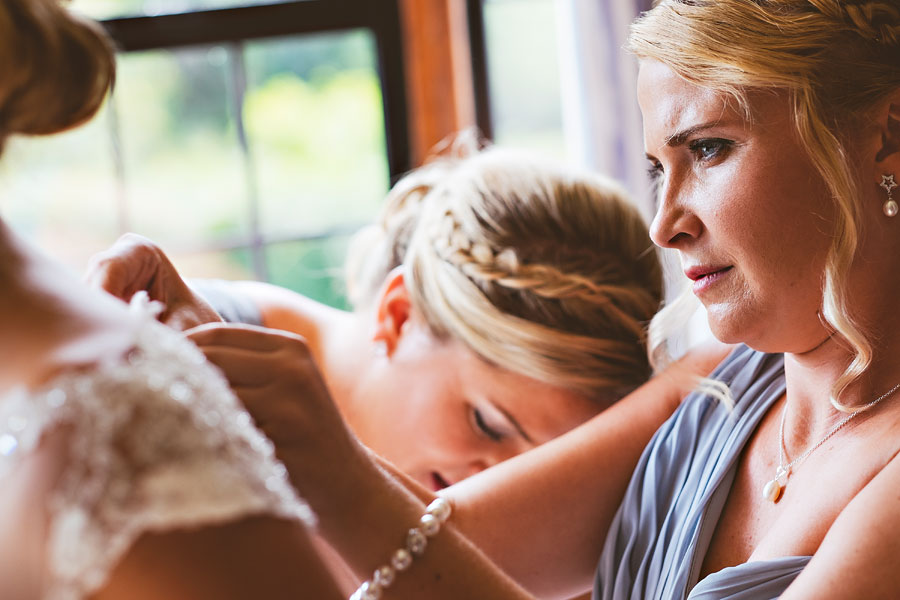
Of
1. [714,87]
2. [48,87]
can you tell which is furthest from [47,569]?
[714,87]

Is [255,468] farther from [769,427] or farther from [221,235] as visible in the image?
[221,235]

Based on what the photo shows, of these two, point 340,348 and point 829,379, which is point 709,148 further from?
point 340,348

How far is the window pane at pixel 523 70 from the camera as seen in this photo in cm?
334

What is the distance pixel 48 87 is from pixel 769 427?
112cm

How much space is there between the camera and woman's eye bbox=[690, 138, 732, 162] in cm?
123

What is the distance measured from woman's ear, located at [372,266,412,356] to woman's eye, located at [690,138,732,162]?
2.51 feet

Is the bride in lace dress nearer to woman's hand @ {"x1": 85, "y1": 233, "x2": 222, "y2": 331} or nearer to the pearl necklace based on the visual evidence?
woman's hand @ {"x1": 85, "y1": 233, "x2": 222, "y2": 331}

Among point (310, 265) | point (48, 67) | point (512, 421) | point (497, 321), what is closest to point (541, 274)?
point (497, 321)

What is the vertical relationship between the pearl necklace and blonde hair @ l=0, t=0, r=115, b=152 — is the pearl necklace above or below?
below

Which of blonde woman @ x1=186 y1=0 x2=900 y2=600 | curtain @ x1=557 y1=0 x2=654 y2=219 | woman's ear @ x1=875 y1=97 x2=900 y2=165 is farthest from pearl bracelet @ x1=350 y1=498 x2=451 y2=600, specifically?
curtain @ x1=557 y1=0 x2=654 y2=219

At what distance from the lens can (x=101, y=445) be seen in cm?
68

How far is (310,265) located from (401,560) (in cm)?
249

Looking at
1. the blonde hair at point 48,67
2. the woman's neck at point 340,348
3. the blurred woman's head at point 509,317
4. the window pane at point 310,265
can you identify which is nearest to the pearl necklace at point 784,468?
the blurred woman's head at point 509,317

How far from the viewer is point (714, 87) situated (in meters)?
1.20
